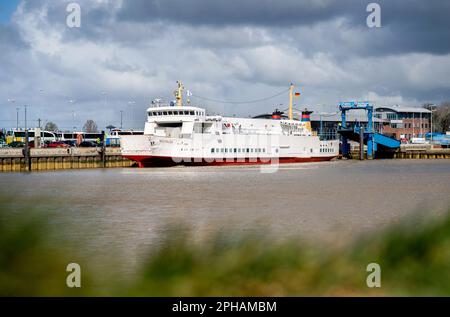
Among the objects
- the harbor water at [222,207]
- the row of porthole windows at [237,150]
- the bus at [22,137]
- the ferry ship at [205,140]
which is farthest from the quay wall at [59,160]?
the bus at [22,137]

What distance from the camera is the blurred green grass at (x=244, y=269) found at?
951 centimetres

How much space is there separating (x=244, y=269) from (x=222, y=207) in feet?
45.9

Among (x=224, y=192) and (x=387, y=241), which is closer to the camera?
(x=387, y=241)

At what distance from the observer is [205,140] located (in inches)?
2308

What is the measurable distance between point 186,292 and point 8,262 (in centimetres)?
290

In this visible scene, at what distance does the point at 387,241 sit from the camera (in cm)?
1230

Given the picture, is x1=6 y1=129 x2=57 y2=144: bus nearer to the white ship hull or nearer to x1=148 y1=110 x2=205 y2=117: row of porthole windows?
x1=148 y1=110 x2=205 y2=117: row of porthole windows

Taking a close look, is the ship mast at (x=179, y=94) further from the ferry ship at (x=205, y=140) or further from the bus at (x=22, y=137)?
the bus at (x=22, y=137)

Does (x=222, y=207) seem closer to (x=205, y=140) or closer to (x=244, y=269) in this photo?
(x=244, y=269)

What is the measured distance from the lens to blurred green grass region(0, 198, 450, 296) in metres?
9.51

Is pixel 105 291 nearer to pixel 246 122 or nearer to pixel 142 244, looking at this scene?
pixel 142 244

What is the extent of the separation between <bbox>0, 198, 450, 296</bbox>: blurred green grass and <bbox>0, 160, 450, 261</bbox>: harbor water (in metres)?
1.88

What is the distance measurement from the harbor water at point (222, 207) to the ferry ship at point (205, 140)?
604 inches
